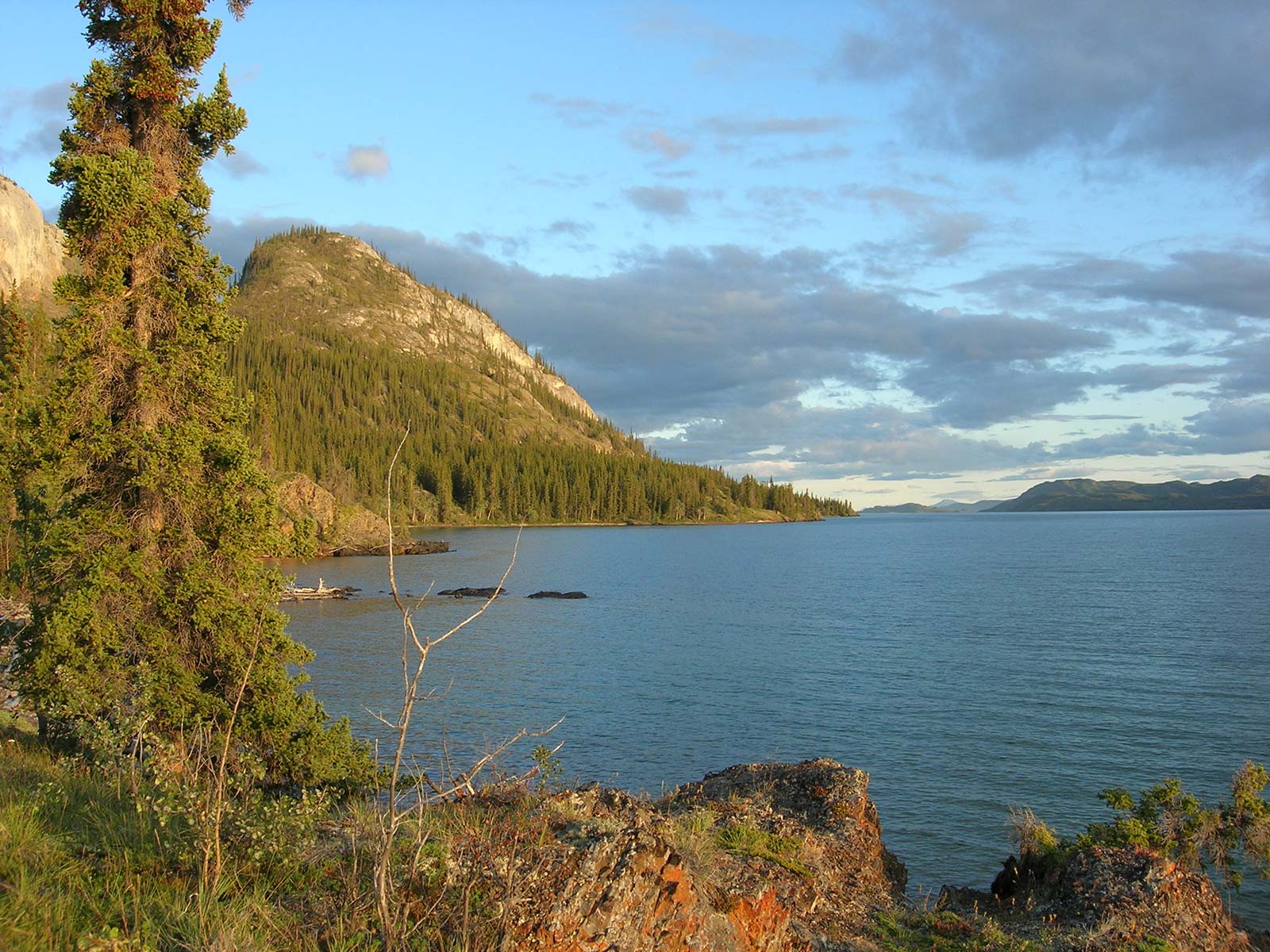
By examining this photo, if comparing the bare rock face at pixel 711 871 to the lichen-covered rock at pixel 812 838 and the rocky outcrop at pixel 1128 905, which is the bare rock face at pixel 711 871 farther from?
the rocky outcrop at pixel 1128 905

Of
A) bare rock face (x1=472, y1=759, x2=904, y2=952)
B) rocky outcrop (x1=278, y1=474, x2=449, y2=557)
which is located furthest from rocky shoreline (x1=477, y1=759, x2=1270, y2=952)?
rocky outcrop (x1=278, y1=474, x2=449, y2=557)

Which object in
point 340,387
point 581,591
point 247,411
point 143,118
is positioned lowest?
point 581,591

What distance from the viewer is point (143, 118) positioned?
14.9 m

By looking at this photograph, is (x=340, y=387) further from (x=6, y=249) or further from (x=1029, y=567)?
(x=1029, y=567)

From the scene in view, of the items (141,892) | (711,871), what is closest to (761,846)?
(711,871)

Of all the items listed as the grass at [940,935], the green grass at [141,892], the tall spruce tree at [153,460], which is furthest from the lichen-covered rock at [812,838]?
the tall spruce tree at [153,460]

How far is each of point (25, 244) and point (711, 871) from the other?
A: 532ft

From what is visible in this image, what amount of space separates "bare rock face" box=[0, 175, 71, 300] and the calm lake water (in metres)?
91.3

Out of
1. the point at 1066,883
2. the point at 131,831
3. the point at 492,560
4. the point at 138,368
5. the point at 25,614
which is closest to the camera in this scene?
the point at 131,831

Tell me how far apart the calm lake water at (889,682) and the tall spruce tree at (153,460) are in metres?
4.07

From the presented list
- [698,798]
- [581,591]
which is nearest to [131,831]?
[698,798]

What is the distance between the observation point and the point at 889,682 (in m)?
32.5

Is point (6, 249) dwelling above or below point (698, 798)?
above

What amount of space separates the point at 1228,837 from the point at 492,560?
7980 centimetres
